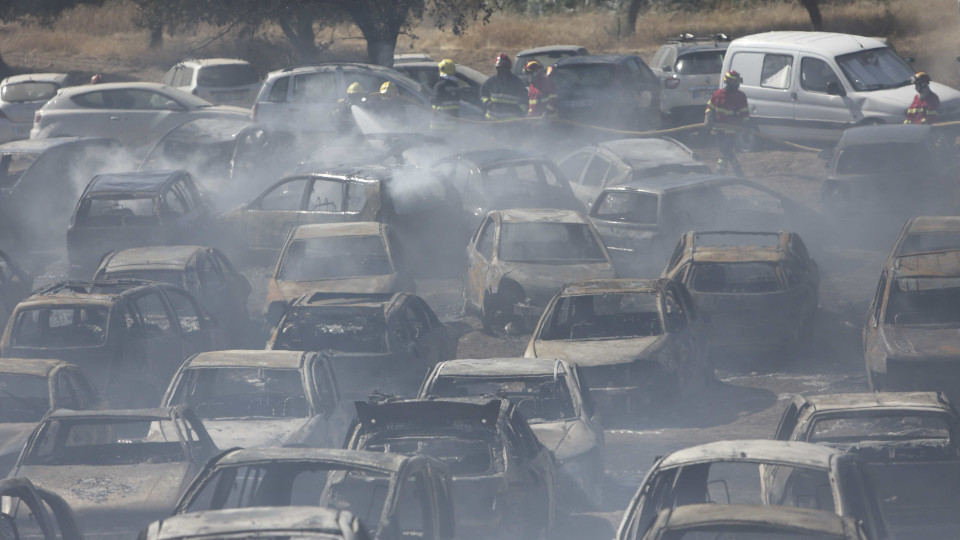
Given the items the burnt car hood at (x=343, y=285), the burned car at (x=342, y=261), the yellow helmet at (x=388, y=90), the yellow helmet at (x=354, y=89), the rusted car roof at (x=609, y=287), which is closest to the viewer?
the rusted car roof at (x=609, y=287)

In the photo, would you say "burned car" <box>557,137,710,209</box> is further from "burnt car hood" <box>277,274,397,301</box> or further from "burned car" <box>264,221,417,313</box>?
"burnt car hood" <box>277,274,397,301</box>

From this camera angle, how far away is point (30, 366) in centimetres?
909

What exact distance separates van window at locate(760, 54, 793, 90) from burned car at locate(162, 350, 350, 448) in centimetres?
1377

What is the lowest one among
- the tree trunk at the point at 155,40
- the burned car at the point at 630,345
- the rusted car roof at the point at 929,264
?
the tree trunk at the point at 155,40

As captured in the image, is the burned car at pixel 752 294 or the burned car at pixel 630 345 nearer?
the burned car at pixel 630 345

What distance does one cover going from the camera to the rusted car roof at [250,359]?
8961 millimetres

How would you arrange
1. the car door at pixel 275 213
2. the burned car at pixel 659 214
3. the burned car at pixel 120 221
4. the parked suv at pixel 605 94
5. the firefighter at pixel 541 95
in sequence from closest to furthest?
1. the burned car at pixel 659 214
2. the burned car at pixel 120 221
3. the car door at pixel 275 213
4. the firefighter at pixel 541 95
5. the parked suv at pixel 605 94

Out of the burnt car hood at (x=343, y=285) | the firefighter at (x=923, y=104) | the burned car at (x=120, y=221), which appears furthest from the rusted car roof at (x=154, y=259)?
the firefighter at (x=923, y=104)

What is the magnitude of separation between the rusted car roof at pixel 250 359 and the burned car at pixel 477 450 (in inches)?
76.3

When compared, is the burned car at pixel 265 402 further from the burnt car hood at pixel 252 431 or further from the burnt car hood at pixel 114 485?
the burnt car hood at pixel 114 485

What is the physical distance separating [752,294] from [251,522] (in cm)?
783

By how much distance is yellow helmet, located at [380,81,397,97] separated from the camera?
20.7 meters

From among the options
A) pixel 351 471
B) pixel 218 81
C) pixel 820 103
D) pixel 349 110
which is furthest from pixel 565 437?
pixel 218 81

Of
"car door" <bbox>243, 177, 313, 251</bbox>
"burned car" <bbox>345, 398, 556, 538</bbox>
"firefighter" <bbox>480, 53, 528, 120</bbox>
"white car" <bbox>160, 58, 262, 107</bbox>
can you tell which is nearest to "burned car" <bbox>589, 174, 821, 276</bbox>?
"car door" <bbox>243, 177, 313, 251</bbox>
